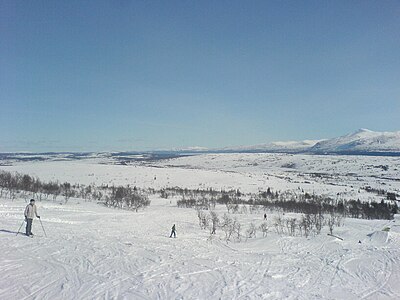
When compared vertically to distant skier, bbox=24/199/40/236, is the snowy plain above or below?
below

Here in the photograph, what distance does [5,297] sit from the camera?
662cm

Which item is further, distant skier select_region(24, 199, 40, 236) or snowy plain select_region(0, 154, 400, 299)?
distant skier select_region(24, 199, 40, 236)

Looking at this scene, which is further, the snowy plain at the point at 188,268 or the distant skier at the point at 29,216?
the distant skier at the point at 29,216

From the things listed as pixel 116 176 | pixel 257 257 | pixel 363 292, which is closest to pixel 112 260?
pixel 257 257

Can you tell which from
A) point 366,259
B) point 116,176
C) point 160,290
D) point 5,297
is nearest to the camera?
point 5,297

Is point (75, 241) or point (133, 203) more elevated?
point (75, 241)

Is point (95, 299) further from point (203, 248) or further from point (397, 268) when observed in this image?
point (397, 268)

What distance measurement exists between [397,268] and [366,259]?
Answer: 110 centimetres

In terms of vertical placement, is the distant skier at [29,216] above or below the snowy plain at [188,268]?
above

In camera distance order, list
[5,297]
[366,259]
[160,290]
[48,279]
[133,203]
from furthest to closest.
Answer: [133,203]
[366,259]
[48,279]
[160,290]
[5,297]

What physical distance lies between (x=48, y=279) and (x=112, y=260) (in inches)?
83.7

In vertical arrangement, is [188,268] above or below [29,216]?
below

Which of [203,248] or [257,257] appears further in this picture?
[203,248]

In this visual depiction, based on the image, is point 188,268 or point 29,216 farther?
point 29,216
